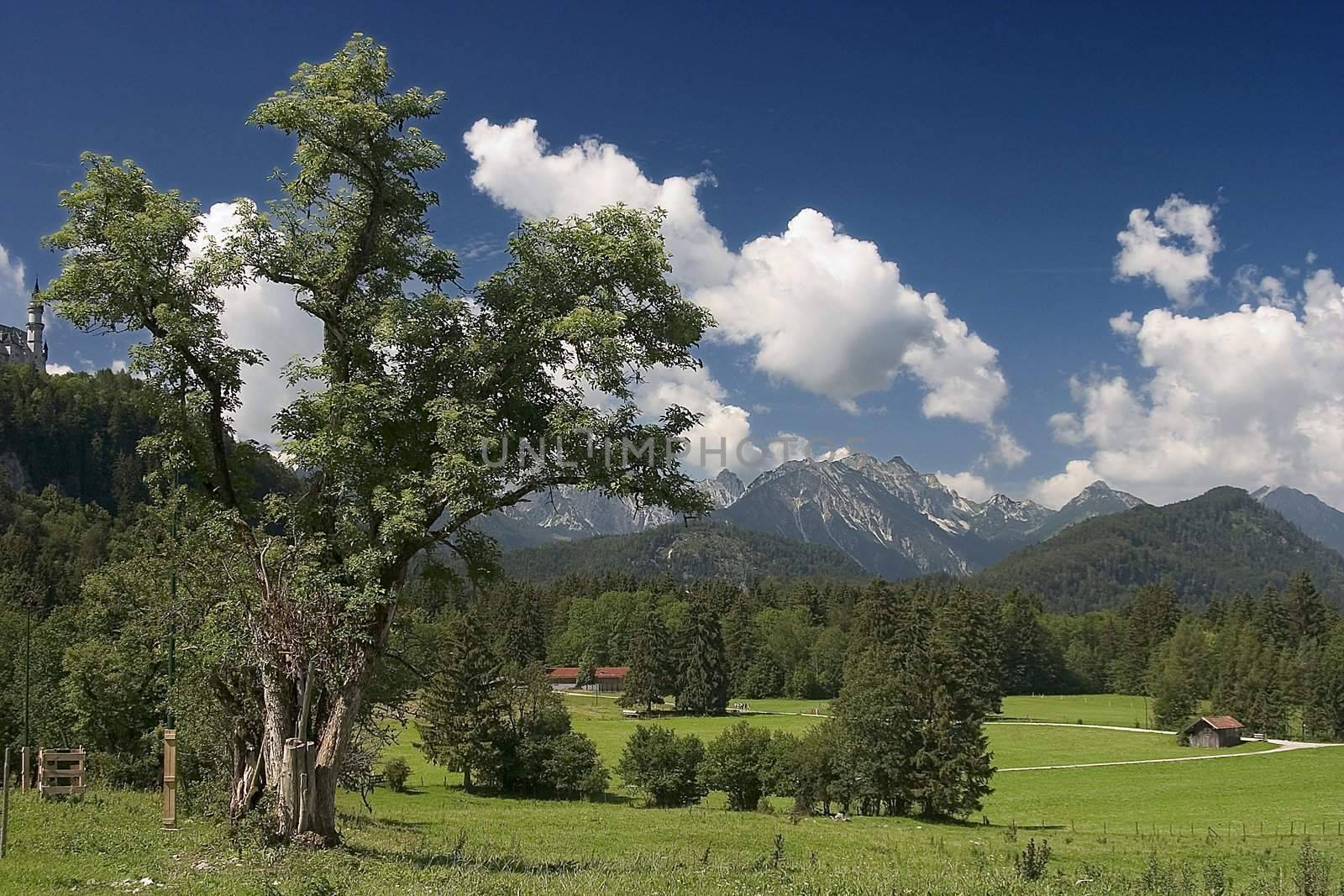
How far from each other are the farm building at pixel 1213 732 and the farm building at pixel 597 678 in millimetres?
69767

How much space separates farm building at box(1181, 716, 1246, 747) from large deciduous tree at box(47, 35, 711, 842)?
83700 mm

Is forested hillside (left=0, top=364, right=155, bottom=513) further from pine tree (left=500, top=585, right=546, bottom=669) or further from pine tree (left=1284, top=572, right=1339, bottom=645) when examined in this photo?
pine tree (left=1284, top=572, right=1339, bottom=645)

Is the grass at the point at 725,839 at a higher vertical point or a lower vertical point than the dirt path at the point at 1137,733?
higher

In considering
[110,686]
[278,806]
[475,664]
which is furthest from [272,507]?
[475,664]

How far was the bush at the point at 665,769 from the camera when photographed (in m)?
49.8

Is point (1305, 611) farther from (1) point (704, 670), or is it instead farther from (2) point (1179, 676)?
(1) point (704, 670)

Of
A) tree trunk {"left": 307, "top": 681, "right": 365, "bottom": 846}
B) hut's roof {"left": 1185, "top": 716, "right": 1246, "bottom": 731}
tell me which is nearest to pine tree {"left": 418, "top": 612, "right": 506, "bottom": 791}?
tree trunk {"left": 307, "top": 681, "right": 365, "bottom": 846}

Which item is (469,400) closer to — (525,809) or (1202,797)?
(525,809)

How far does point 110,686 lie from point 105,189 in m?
25.6

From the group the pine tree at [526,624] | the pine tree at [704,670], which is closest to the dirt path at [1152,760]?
the pine tree at [704,670]

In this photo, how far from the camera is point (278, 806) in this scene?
1437 centimetres

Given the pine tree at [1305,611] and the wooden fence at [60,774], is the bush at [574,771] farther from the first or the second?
the pine tree at [1305,611]

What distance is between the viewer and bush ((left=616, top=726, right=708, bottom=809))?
4981 cm

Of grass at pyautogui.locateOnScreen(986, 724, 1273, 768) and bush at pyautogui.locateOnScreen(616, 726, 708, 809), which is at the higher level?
bush at pyautogui.locateOnScreen(616, 726, 708, 809)
